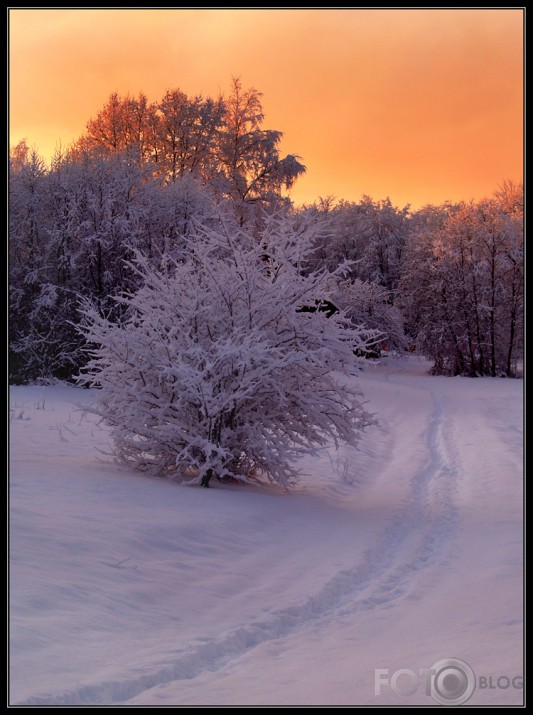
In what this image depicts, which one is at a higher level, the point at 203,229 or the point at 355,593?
the point at 203,229

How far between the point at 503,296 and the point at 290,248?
34.4 m

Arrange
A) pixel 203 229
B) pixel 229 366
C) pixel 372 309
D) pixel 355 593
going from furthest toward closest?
pixel 372 309, pixel 203 229, pixel 229 366, pixel 355 593

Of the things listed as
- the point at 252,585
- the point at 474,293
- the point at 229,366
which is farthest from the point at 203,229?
the point at 474,293

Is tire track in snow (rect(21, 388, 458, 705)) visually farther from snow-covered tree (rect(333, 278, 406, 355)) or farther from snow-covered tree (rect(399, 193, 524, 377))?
snow-covered tree (rect(333, 278, 406, 355))

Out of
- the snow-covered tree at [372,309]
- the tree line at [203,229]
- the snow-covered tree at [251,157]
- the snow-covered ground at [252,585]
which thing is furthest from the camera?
the snow-covered tree at [372,309]

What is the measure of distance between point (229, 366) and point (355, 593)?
464 cm

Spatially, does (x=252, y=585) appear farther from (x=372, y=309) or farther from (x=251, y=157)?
(x=372, y=309)

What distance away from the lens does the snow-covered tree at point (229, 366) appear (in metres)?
11.6

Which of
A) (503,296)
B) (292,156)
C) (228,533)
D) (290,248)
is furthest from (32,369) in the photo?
(503,296)

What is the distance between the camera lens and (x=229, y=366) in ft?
37.7

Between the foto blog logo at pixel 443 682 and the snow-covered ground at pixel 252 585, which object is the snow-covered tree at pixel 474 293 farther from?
the foto blog logo at pixel 443 682

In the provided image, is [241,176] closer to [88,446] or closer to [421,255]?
[421,255]

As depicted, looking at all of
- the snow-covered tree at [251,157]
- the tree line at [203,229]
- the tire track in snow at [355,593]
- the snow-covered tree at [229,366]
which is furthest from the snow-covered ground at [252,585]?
the snow-covered tree at [251,157]

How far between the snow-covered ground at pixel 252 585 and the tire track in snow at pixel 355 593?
0.02 metres
